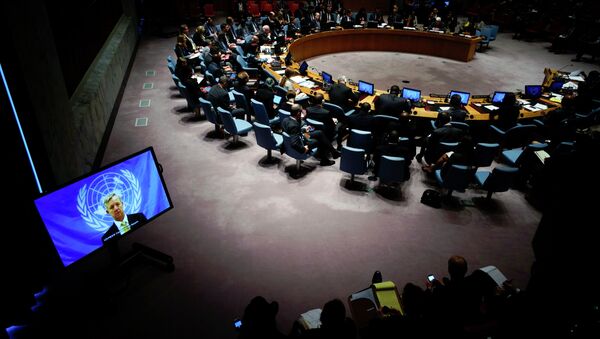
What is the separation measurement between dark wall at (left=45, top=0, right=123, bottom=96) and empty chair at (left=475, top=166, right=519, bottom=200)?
719 cm

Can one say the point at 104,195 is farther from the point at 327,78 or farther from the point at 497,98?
the point at 497,98

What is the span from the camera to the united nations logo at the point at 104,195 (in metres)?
3.49

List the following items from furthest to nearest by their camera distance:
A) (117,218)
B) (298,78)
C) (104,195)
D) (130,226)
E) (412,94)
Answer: (298,78), (412,94), (130,226), (117,218), (104,195)

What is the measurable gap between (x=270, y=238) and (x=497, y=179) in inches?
147

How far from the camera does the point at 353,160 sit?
6.19m

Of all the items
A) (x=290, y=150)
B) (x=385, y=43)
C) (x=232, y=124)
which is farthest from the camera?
(x=385, y=43)

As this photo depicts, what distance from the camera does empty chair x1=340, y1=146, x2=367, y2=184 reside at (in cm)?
611

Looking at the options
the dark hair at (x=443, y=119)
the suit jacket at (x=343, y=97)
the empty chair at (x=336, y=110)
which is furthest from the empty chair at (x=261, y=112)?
the dark hair at (x=443, y=119)

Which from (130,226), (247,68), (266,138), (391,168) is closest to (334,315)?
(130,226)

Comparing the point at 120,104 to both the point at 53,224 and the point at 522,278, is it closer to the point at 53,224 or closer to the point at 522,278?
the point at 53,224

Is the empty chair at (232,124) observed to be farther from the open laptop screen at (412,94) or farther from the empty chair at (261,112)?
the open laptop screen at (412,94)

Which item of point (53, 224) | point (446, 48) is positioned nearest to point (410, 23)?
point (446, 48)

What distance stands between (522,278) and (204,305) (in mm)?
4091

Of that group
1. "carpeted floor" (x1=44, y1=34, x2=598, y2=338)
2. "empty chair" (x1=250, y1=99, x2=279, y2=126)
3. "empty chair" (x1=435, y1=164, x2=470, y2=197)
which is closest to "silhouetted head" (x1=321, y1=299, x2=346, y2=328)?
"carpeted floor" (x1=44, y1=34, x2=598, y2=338)
